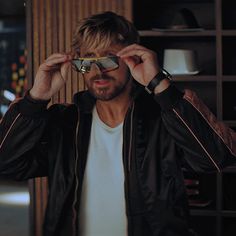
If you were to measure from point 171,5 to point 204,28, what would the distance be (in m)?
0.28

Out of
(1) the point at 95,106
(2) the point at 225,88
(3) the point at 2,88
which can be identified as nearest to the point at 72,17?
(2) the point at 225,88

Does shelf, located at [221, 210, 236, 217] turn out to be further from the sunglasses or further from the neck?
the sunglasses

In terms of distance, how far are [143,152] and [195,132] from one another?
0.53 ft

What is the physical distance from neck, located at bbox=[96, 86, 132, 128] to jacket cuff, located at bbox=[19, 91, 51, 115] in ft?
0.58

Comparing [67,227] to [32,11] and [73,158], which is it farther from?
[32,11]

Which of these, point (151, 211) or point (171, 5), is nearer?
point (151, 211)

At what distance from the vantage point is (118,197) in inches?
64.9

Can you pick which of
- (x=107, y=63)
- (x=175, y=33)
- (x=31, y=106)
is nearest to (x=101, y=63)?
(x=107, y=63)

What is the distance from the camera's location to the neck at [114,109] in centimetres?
176

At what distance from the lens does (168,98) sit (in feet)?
5.42

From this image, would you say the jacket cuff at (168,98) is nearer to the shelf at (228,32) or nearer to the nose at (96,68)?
the nose at (96,68)

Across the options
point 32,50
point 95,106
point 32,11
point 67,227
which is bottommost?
point 67,227

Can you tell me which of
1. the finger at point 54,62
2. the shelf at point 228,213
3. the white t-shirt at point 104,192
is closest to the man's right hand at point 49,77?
the finger at point 54,62

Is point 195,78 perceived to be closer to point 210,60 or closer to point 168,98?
point 210,60
